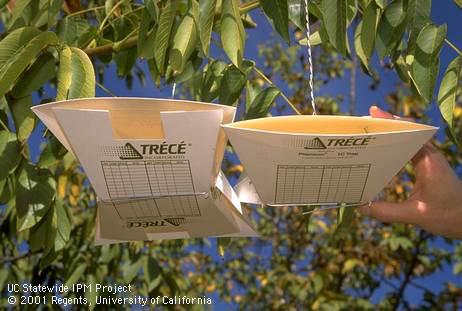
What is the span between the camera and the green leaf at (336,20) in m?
0.90

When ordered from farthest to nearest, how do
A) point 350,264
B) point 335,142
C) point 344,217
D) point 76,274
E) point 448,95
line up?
1. point 350,264
2. point 76,274
3. point 344,217
4. point 448,95
5. point 335,142

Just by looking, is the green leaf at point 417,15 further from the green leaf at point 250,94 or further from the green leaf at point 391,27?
the green leaf at point 250,94

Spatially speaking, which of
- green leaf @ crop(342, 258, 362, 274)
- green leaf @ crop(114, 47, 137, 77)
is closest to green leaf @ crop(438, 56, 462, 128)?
green leaf @ crop(114, 47, 137, 77)

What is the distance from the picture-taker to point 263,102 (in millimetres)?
1081

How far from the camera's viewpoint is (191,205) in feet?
2.77

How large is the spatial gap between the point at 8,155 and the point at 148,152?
522 mm

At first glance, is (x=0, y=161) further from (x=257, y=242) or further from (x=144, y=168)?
(x=257, y=242)

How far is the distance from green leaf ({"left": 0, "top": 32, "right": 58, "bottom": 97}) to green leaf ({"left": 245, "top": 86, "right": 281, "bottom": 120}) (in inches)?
13.0


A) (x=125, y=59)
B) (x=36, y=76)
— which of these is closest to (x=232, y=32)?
(x=36, y=76)

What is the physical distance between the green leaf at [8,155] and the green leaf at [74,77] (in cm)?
28

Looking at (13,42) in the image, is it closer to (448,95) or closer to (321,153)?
(321,153)

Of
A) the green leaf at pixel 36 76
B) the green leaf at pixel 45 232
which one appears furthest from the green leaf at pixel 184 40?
the green leaf at pixel 45 232

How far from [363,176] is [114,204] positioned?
300 mm

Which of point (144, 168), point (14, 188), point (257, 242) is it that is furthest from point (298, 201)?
point (257, 242)
